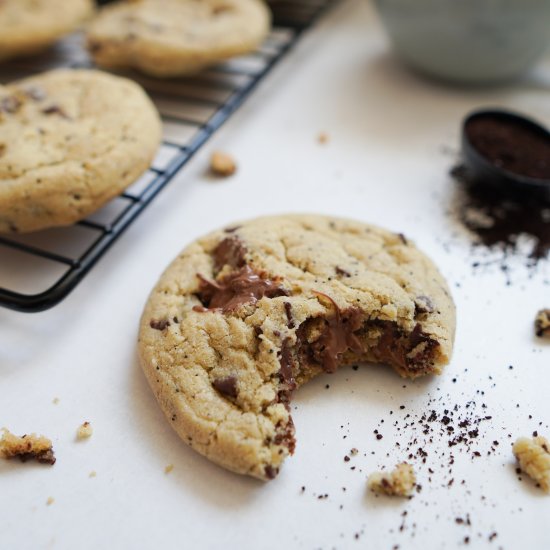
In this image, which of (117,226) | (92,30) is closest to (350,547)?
(117,226)

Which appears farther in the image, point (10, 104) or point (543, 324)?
point (10, 104)

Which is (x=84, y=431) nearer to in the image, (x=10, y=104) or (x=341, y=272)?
(x=341, y=272)

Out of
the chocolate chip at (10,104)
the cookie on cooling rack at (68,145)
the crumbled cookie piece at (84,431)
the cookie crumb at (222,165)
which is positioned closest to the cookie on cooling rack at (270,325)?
the crumbled cookie piece at (84,431)

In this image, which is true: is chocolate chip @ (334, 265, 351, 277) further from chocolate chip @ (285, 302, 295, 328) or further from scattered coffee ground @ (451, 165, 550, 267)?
scattered coffee ground @ (451, 165, 550, 267)

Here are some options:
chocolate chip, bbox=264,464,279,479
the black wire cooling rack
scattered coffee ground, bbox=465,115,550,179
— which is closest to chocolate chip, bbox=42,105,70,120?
the black wire cooling rack

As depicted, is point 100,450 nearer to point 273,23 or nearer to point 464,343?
point 464,343

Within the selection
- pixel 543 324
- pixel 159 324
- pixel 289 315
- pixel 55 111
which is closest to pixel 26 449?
pixel 159 324

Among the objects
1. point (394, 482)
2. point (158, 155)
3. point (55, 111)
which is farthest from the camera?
point (158, 155)
